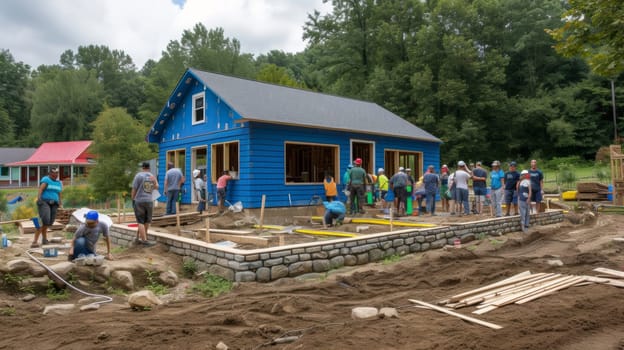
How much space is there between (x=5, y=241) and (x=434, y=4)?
40.7 m

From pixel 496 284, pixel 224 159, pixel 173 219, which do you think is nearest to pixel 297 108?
pixel 224 159

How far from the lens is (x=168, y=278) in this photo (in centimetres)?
695

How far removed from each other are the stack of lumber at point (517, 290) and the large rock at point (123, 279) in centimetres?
476

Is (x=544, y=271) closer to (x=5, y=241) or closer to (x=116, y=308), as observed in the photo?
(x=116, y=308)

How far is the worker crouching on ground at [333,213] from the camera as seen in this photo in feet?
36.8

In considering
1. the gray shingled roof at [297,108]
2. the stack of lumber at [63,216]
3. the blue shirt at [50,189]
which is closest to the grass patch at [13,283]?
the blue shirt at [50,189]

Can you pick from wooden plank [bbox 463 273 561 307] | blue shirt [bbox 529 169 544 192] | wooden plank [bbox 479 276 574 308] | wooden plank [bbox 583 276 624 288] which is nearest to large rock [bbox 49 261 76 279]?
wooden plank [bbox 463 273 561 307]

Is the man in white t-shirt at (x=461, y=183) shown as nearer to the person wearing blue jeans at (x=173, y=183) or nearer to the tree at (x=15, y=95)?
the person wearing blue jeans at (x=173, y=183)

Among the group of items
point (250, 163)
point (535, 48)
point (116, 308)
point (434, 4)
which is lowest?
point (116, 308)

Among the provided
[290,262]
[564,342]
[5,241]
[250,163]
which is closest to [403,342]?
[564,342]

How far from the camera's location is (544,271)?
7.13 m

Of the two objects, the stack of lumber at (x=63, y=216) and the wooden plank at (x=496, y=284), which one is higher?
the stack of lumber at (x=63, y=216)

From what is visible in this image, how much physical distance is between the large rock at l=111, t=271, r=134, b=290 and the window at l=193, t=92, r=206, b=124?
9.51m

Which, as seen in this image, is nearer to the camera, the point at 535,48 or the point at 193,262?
the point at 193,262
